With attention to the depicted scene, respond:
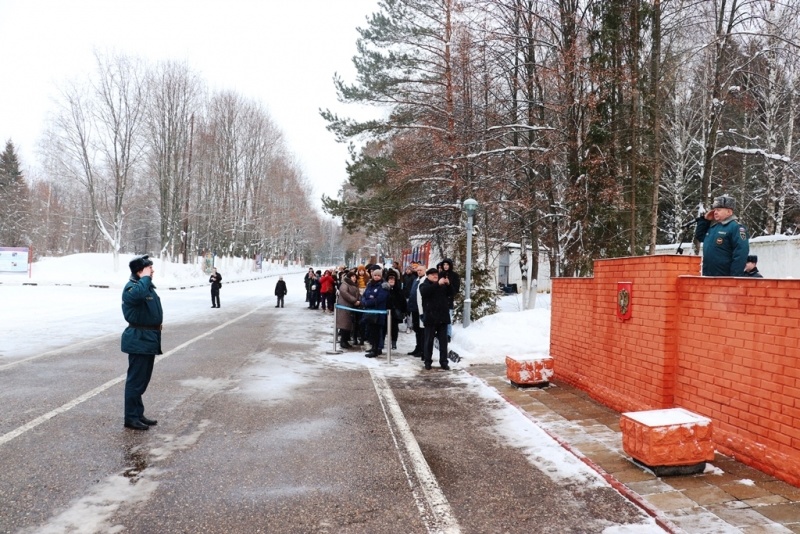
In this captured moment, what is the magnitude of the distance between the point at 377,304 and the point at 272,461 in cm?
633

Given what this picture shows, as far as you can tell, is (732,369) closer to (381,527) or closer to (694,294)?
(694,294)

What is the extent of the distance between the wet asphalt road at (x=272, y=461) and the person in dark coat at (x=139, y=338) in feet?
0.85

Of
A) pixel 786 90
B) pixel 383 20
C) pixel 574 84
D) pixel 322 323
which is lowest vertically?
pixel 322 323

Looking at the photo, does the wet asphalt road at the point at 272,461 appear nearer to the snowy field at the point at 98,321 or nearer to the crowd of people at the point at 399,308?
the crowd of people at the point at 399,308

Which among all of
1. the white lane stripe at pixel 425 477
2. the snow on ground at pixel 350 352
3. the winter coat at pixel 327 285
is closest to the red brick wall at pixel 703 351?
the snow on ground at pixel 350 352

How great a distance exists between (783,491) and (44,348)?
1165 centimetres

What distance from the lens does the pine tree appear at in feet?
195

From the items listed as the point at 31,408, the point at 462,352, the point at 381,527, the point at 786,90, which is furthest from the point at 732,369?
the point at 786,90

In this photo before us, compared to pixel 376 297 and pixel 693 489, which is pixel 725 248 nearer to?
pixel 693 489

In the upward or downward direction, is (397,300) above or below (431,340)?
above

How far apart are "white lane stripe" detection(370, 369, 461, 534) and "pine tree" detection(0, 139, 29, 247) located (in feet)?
224

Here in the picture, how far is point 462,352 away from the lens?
10.4 meters

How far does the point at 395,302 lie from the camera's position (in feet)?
39.1

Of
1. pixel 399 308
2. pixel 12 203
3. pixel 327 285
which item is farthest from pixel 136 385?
pixel 12 203
